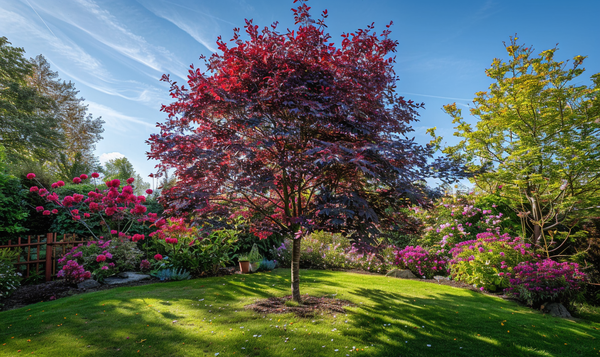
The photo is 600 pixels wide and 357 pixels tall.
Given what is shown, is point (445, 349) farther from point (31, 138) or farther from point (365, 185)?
point (31, 138)

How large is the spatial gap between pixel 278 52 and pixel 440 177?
2688 mm

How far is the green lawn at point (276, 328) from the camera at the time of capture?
10.1 feet

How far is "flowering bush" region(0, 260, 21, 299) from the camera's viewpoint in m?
5.45

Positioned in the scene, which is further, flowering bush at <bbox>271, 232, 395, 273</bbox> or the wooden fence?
flowering bush at <bbox>271, 232, 395, 273</bbox>

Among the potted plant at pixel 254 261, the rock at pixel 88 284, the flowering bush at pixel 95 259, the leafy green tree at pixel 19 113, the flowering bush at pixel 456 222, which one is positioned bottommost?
the rock at pixel 88 284

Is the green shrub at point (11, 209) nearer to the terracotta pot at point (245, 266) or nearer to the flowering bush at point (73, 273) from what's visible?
the flowering bush at point (73, 273)

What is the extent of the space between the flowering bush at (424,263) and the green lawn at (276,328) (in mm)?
2417

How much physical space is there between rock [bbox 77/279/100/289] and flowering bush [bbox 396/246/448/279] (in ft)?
25.7

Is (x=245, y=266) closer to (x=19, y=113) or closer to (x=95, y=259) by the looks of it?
(x=95, y=259)

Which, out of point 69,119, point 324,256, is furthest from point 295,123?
point 69,119

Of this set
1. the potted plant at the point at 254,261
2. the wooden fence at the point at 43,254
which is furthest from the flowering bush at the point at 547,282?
the wooden fence at the point at 43,254

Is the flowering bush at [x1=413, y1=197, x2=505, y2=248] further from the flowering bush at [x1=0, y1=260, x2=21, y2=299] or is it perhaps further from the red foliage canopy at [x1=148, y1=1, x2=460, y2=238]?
the flowering bush at [x1=0, y1=260, x2=21, y2=299]

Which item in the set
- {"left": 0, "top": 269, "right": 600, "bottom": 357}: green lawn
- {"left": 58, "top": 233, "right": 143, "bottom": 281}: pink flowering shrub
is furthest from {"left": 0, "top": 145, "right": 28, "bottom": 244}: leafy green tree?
{"left": 0, "top": 269, "right": 600, "bottom": 357}: green lawn

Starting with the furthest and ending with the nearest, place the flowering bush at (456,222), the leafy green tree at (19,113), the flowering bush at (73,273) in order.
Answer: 1. the leafy green tree at (19,113)
2. the flowering bush at (456,222)
3. the flowering bush at (73,273)
